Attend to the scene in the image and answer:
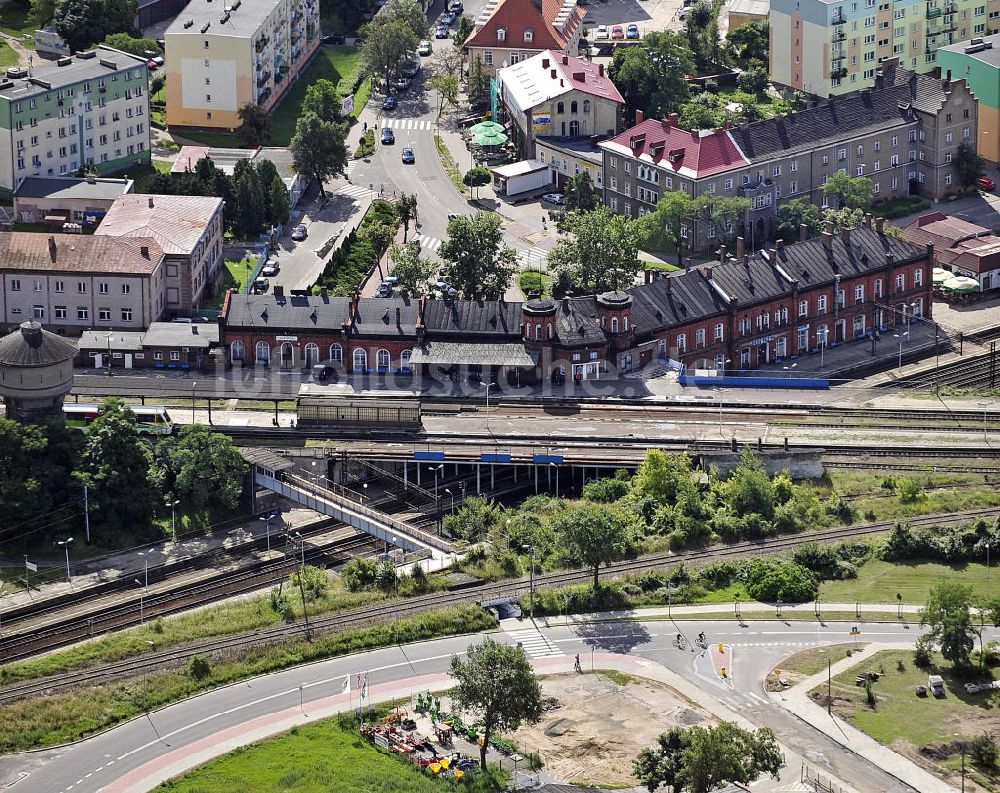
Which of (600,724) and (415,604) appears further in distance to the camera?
(415,604)

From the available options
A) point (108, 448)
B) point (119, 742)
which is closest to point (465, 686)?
point (119, 742)

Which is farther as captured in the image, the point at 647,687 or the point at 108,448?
the point at 108,448

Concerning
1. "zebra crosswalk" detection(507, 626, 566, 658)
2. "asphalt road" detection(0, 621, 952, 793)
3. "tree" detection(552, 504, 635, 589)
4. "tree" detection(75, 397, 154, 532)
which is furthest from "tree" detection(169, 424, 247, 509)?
"zebra crosswalk" detection(507, 626, 566, 658)

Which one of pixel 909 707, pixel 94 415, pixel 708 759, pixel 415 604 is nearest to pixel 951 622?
pixel 909 707

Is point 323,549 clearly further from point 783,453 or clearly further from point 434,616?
point 783,453

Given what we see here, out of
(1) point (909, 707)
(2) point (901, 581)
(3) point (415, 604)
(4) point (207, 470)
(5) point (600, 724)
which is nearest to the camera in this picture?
(5) point (600, 724)

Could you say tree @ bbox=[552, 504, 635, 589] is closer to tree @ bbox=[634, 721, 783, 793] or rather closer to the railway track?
the railway track

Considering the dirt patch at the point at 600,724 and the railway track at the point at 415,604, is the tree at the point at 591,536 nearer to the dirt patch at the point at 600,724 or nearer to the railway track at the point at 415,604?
the railway track at the point at 415,604

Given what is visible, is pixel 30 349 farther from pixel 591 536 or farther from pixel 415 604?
pixel 591 536
